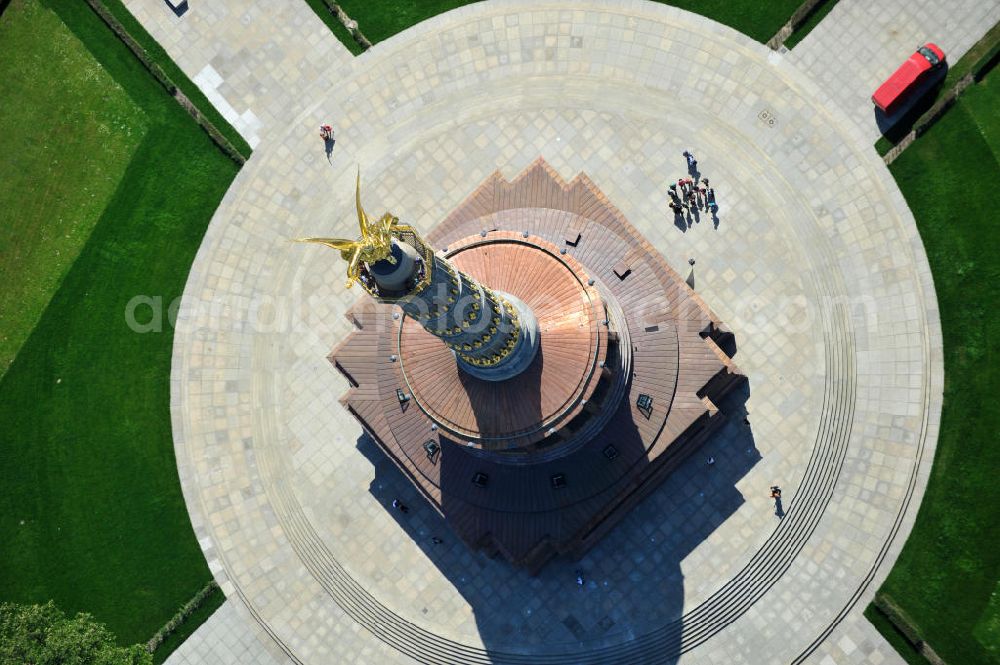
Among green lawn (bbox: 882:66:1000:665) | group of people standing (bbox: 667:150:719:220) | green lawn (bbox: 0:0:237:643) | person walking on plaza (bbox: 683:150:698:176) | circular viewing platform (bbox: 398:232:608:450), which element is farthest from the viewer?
green lawn (bbox: 0:0:237:643)

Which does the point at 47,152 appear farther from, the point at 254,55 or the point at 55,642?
the point at 55,642

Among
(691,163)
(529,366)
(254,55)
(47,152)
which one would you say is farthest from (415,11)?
(529,366)

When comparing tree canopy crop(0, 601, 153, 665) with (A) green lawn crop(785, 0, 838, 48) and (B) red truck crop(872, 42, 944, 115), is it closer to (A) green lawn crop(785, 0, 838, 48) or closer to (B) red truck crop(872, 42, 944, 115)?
(A) green lawn crop(785, 0, 838, 48)

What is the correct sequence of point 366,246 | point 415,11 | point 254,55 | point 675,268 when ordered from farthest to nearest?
point 254,55, point 415,11, point 675,268, point 366,246

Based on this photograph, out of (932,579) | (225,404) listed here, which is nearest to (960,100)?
(932,579)

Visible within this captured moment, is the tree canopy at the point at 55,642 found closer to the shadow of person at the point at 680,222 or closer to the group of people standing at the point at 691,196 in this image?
the shadow of person at the point at 680,222

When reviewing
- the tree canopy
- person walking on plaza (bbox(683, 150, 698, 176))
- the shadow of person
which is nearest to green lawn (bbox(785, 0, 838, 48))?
person walking on plaza (bbox(683, 150, 698, 176))
